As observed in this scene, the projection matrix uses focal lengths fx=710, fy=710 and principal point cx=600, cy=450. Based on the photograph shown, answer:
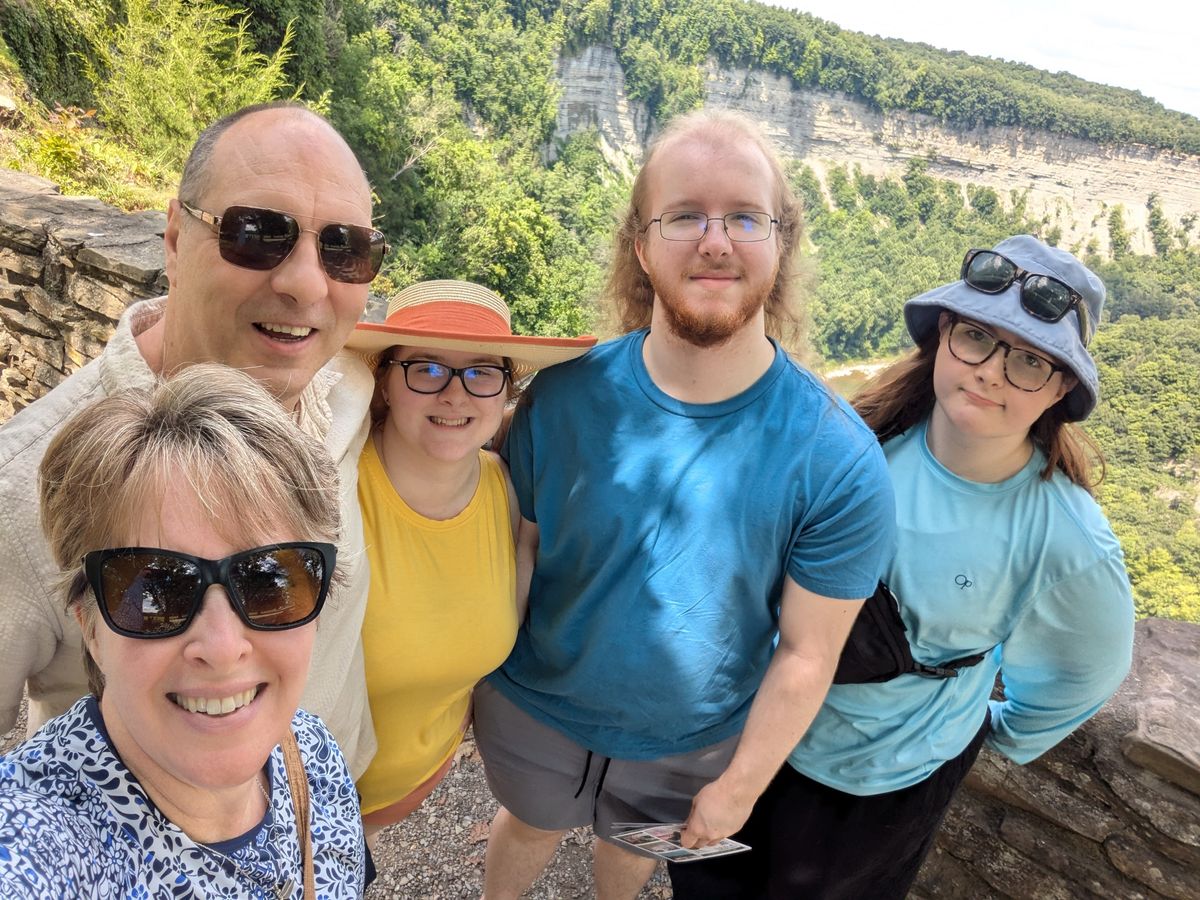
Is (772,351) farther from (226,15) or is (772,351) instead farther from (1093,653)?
(226,15)

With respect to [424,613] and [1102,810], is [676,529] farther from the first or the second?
→ [1102,810]

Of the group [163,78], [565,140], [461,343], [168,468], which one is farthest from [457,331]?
[565,140]

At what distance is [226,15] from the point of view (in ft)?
36.0

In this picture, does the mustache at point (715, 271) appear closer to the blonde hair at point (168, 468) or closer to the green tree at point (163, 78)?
the blonde hair at point (168, 468)

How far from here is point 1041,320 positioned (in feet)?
4.98

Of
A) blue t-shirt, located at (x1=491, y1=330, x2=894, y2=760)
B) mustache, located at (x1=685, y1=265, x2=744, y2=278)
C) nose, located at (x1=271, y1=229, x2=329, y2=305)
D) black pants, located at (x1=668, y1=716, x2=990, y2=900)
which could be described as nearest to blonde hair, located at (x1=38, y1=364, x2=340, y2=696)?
nose, located at (x1=271, y1=229, x2=329, y2=305)

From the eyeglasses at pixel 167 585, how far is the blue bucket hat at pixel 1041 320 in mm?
1391

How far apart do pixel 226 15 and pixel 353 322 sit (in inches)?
502

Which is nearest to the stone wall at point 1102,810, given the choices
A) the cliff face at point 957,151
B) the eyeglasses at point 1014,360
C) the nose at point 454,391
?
the eyeglasses at point 1014,360

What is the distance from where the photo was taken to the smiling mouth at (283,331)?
4.16ft

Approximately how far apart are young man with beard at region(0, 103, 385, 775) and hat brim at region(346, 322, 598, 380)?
11cm

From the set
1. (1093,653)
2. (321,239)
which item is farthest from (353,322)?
(1093,653)

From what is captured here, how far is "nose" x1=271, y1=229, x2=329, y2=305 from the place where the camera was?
4.05 feet

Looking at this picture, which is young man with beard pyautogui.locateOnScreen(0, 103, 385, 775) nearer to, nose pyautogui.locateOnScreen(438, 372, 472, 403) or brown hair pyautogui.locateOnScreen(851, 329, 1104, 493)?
nose pyautogui.locateOnScreen(438, 372, 472, 403)
